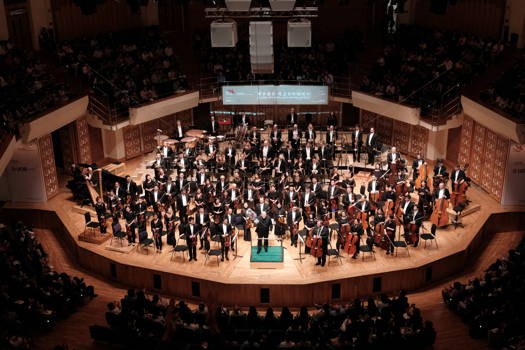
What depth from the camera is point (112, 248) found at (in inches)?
645

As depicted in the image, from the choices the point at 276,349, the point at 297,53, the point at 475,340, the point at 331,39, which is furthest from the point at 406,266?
the point at 331,39

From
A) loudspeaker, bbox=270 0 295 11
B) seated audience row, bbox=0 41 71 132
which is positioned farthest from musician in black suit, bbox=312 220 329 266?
seated audience row, bbox=0 41 71 132

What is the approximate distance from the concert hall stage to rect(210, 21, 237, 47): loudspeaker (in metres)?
6.62

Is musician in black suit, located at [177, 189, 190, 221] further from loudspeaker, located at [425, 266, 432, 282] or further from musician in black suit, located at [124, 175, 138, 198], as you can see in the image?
loudspeaker, located at [425, 266, 432, 282]

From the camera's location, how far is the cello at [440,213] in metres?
16.8

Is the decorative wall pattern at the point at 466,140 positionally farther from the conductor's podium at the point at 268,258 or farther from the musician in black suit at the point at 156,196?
the musician in black suit at the point at 156,196

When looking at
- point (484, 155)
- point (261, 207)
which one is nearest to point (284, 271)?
point (261, 207)

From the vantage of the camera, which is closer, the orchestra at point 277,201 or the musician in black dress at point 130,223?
the orchestra at point 277,201

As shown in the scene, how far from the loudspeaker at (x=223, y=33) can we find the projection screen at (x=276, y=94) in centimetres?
345

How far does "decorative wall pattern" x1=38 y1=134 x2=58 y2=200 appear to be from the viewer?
18.5m

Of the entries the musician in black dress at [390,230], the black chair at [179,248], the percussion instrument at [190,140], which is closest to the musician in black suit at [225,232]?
the black chair at [179,248]

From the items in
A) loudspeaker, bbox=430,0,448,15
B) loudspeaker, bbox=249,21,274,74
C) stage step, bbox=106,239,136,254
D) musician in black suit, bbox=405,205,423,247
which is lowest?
stage step, bbox=106,239,136,254

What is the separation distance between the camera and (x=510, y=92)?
17875 mm

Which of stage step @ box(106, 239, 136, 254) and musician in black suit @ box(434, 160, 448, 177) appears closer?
stage step @ box(106, 239, 136, 254)
